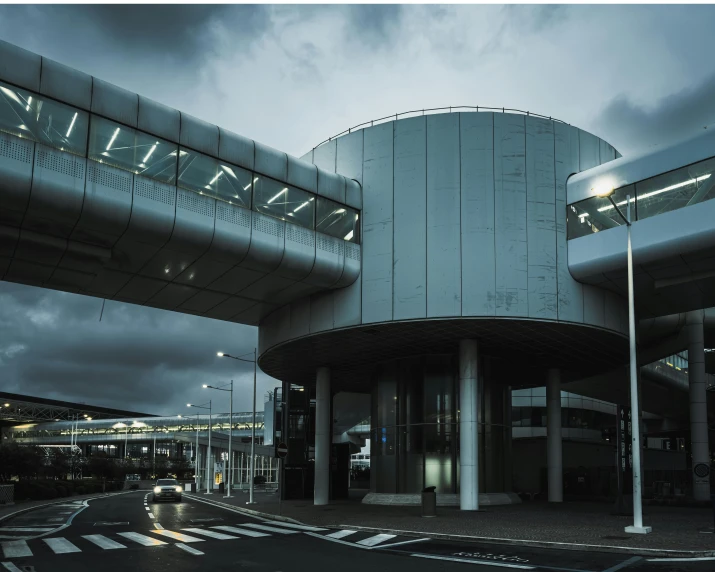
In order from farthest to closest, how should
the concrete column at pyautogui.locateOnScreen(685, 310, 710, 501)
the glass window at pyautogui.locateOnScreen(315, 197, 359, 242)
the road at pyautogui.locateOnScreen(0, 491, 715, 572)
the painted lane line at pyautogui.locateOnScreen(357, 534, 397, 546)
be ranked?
the concrete column at pyautogui.locateOnScreen(685, 310, 710, 501) < the glass window at pyautogui.locateOnScreen(315, 197, 359, 242) < the painted lane line at pyautogui.locateOnScreen(357, 534, 397, 546) < the road at pyautogui.locateOnScreen(0, 491, 715, 572)

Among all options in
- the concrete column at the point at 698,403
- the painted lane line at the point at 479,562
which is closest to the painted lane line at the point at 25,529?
the painted lane line at the point at 479,562

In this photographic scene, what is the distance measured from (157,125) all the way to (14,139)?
215 inches

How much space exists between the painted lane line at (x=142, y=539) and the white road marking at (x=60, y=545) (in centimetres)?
178

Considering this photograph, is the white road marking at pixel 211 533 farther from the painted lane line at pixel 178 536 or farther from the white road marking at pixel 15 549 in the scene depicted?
the white road marking at pixel 15 549

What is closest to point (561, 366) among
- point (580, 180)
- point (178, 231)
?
point (580, 180)

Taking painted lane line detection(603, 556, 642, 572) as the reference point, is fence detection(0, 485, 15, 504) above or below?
below

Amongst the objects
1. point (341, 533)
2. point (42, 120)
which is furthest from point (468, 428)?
point (42, 120)

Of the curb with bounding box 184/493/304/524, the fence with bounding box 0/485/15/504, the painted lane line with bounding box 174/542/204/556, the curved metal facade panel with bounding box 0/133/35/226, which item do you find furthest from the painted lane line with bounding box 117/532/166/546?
the fence with bounding box 0/485/15/504

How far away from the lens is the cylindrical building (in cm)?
3055

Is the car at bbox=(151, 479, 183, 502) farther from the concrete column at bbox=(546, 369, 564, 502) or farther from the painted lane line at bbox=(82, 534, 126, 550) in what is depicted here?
the painted lane line at bbox=(82, 534, 126, 550)

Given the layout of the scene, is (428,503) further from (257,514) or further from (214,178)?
(214,178)

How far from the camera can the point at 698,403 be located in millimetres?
43688

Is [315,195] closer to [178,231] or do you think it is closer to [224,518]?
[178,231]

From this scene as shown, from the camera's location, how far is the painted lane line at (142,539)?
20.4 metres
